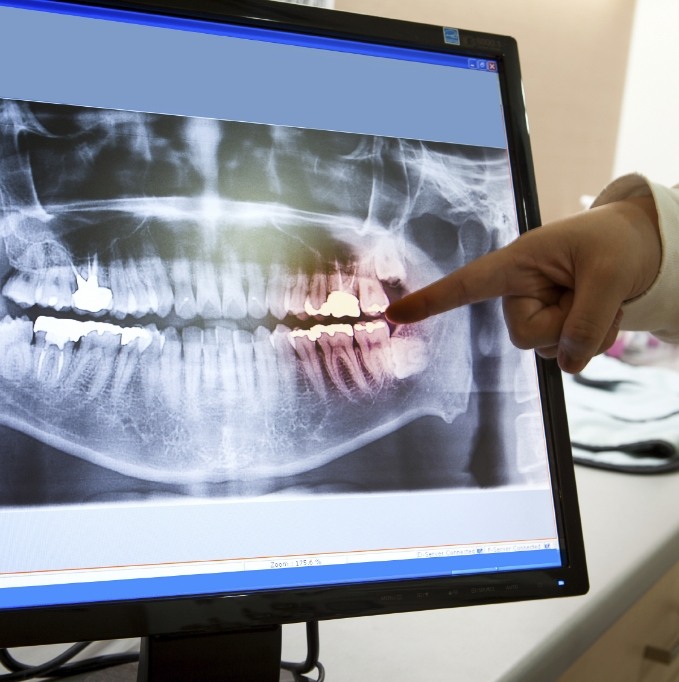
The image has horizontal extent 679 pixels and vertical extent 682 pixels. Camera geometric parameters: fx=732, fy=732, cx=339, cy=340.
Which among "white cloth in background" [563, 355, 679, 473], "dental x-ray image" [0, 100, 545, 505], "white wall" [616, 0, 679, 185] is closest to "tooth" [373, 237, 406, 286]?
"dental x-ray image" [0, 100, 545, 505]

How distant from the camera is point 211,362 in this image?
444 mm

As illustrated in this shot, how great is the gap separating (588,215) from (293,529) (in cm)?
32

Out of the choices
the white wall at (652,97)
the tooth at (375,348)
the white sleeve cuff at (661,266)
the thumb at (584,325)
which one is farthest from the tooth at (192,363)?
the white wall at (652,97)

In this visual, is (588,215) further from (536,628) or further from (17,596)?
(17,596)

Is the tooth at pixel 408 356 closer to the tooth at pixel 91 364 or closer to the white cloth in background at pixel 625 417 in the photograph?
the tooth at pixel 91 364

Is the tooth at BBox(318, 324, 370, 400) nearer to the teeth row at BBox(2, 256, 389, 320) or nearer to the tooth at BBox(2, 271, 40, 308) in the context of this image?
the teeth row at BBox(2, 256, 389, 320)

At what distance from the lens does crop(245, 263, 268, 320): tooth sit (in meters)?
0.46

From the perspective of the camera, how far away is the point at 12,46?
0.42 m

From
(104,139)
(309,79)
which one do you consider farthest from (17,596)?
(309,79)

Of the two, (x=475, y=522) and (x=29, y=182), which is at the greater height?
(x=29, y=182)

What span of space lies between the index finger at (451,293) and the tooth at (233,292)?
10 centimetres

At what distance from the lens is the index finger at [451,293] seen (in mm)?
495

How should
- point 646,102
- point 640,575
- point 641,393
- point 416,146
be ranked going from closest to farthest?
point 416,146 < point 640,575 < point 641,393 < point 646,102

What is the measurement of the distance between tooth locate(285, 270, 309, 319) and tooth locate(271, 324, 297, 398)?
1cm
